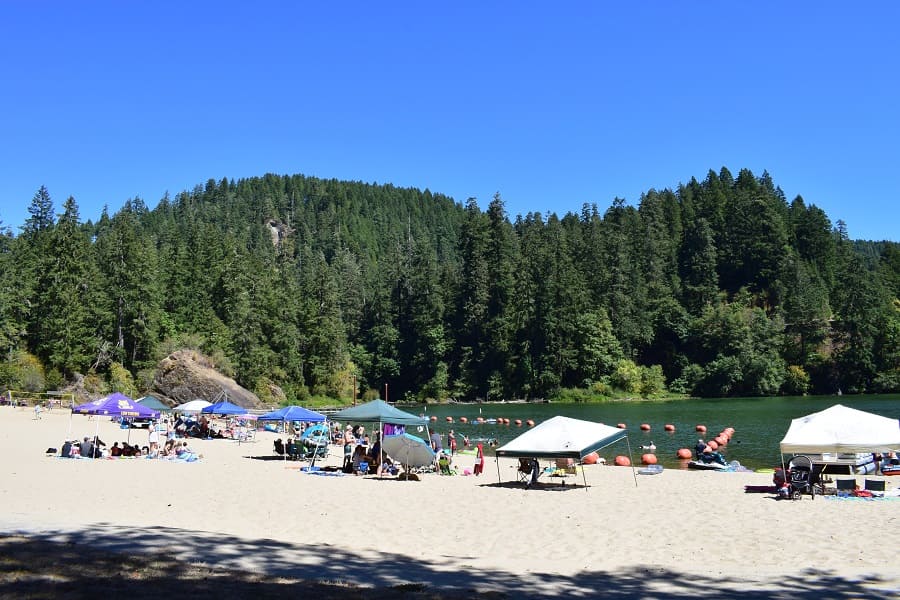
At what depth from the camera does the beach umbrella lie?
70.0 ft

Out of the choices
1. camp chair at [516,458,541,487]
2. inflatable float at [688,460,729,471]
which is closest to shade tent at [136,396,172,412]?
camp chair at [516,458,541,487]

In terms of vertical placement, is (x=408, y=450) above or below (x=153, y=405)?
below

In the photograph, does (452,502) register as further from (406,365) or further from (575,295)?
(406,365)

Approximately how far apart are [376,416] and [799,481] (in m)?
11.8

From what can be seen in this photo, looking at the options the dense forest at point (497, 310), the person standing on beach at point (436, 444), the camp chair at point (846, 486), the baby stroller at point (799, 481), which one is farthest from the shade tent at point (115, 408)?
the dense forest at point (497, 310)

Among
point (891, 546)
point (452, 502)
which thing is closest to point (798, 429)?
point (891, 546)

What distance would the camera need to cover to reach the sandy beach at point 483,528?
351 inches

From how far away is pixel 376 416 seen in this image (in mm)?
22281

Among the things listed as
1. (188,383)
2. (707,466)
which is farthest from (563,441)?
(188,383)

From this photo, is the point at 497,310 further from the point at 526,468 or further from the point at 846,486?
the point at 846,486

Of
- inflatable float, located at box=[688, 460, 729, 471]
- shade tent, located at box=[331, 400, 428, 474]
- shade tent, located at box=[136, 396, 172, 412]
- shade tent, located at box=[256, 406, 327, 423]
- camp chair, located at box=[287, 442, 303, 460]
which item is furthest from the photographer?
shade tent, located at box=[136, 396, 172, 412]

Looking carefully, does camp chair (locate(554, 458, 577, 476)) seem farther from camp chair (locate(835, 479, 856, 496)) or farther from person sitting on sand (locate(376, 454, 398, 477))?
camp chair (locate(835, 479, 856, 496))

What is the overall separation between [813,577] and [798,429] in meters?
9.86

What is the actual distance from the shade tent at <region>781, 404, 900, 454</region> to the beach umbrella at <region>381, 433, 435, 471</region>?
9704mm
